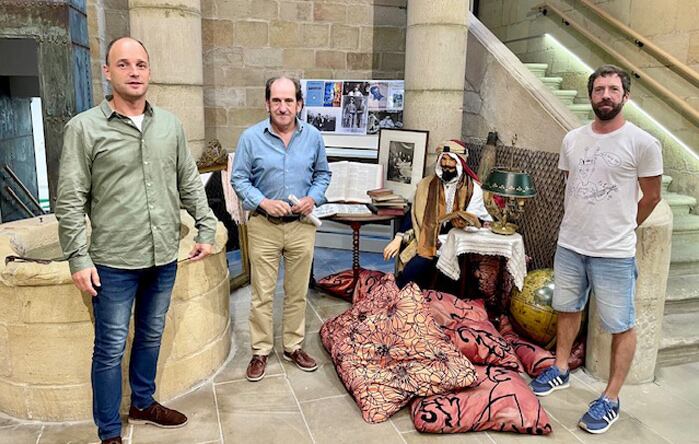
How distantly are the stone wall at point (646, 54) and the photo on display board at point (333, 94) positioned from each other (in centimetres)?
274

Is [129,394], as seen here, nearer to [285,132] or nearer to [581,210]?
[285,132]

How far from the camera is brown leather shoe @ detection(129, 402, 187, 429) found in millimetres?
2891

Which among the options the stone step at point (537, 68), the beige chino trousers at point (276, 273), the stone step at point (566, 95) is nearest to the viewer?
the beige chino trousers at point (276, 273)

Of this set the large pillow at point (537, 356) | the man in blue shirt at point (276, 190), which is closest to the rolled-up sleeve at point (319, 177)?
the man in blue shirt at point (276, 190)

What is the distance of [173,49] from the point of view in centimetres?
477

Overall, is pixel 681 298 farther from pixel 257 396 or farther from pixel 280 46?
pixel 280 46

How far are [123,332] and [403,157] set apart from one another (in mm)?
3310

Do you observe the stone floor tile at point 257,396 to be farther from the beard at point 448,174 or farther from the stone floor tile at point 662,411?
the stone floor tile at point 662,411

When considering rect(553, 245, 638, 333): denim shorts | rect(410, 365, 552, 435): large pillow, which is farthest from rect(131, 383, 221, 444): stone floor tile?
rect(553, 245, 638, 333): denim shorts

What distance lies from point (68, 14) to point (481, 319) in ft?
13.8

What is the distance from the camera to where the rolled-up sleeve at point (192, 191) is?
2.62 meters

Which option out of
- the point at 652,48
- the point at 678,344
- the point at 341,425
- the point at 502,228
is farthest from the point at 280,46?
the point at 678,344

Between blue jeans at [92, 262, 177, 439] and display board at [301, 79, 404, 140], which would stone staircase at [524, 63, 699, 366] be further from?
blue jeans at [92, 262, 177, 439]

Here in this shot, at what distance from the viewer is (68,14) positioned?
191 inches
